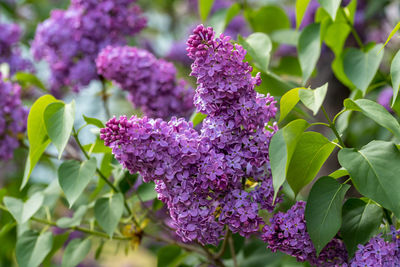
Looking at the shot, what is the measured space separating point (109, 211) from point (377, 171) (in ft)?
1.90

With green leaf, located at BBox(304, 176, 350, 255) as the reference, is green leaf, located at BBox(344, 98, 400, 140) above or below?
above

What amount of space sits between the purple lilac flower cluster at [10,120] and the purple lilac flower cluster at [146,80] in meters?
0.32

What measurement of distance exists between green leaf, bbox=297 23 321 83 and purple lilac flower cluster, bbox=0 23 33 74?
117cm

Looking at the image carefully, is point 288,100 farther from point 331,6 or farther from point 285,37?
point 285,37

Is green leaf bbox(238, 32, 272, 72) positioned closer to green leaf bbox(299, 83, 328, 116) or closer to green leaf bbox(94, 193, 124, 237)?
green leaf bbox(299, 83, 328, 116)

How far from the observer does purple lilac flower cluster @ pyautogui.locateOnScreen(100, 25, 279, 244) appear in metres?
0.84

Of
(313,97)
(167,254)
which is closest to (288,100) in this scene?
(313,97)

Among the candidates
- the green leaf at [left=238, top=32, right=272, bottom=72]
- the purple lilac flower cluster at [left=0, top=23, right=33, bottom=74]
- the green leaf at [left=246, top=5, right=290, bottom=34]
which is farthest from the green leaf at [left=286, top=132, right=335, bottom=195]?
the purple lilac flower cluster at [left=0, top=23, right=33, bottom=74]

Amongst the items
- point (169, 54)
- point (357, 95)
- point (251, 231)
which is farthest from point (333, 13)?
point (169, 54)

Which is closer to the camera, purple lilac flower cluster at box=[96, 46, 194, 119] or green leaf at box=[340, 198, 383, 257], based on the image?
green leaf at box=[340, 198, 383, 257]

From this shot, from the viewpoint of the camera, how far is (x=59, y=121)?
1012mm

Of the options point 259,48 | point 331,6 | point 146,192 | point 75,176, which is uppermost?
point 331,6

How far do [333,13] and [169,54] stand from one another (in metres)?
1.92

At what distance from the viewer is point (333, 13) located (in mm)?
1034
